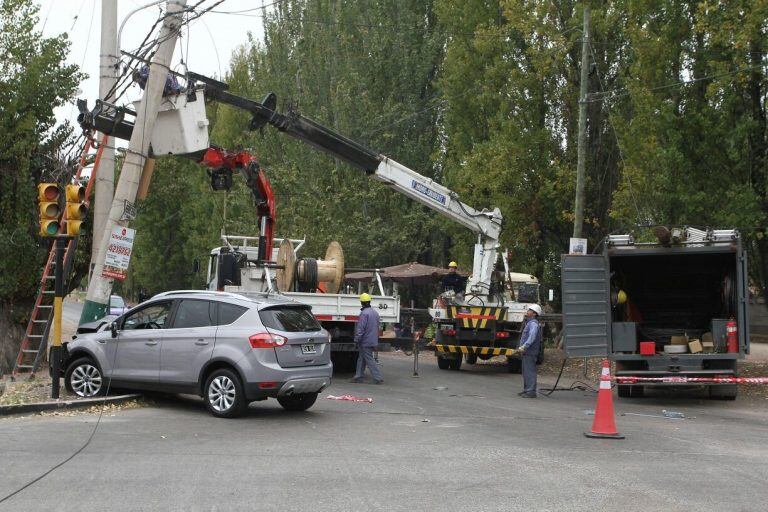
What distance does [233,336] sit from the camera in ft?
39.2

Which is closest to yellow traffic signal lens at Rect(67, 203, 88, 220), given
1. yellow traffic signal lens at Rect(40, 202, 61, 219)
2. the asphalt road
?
yellow traffic signal lens at Rect(40, 202, 61, 219)

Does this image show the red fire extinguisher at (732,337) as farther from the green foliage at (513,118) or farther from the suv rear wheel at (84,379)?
the suv rear wheel at (84,379)

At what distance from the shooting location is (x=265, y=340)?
465 inches

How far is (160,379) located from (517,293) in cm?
1345

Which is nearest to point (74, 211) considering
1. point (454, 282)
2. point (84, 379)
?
point (84, 379)

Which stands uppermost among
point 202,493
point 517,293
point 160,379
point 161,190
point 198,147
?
point 161,190

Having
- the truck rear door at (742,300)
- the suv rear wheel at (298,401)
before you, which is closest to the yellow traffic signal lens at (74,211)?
the suv rear wheel at (298,401)

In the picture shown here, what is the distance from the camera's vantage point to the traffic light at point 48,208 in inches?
499

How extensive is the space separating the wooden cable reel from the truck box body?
18.9 feet

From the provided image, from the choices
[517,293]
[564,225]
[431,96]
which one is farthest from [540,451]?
[431,96]

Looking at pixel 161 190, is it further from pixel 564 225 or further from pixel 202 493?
pixel 202 493

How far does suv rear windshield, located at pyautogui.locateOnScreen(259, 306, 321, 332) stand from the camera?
12070 millimetres

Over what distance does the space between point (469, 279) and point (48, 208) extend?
11.7 meters

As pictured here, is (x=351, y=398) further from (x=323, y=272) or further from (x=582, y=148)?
(x=582, y=148)
